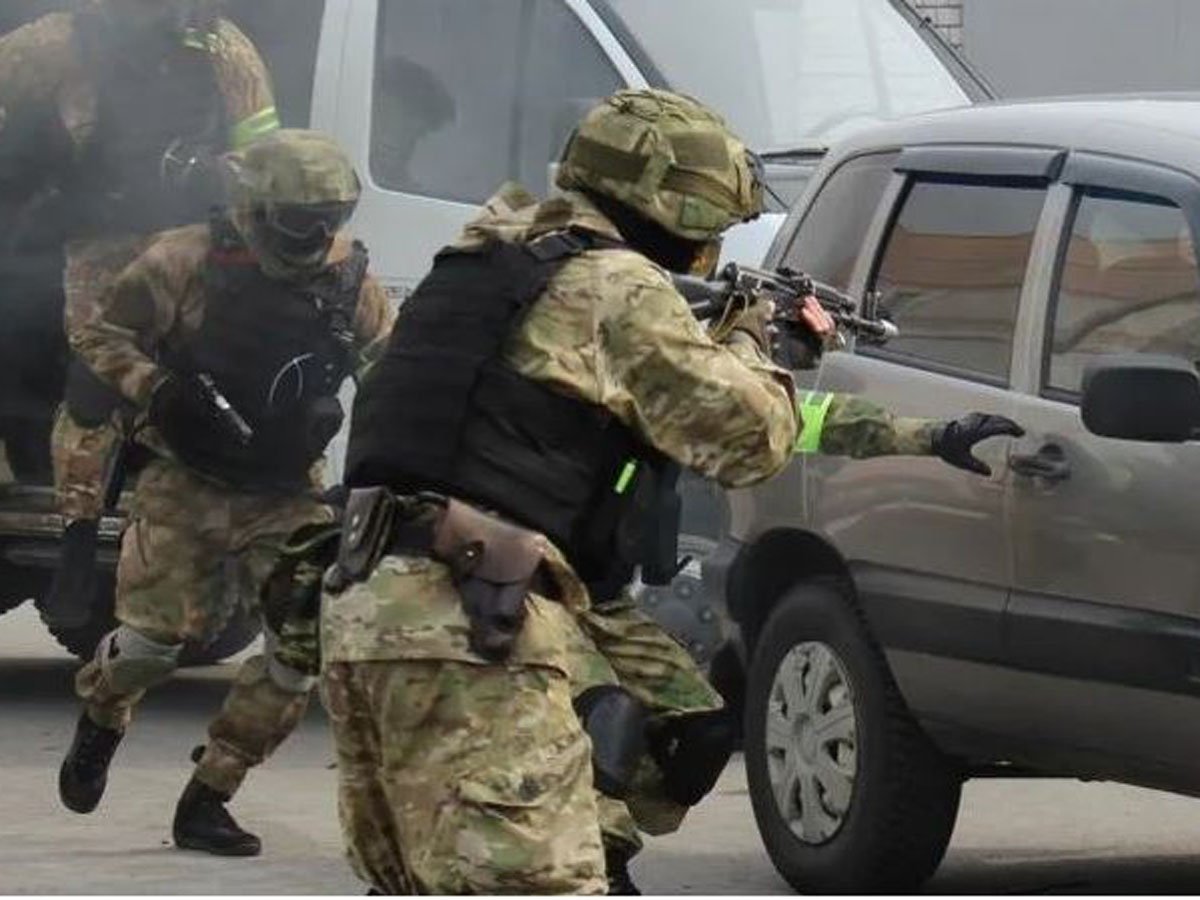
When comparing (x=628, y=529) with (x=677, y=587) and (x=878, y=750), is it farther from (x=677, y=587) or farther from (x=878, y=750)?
(x=677, y=587)

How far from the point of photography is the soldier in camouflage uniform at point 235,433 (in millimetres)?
8617

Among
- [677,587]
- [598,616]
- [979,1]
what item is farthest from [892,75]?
[979,1]

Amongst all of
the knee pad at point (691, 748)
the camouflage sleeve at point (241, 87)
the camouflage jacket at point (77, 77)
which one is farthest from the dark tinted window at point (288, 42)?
the knee pad at point (691, 748)

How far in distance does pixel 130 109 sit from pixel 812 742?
348 cm

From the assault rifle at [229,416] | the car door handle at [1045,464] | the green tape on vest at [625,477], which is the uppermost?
the green tape on vest at [625,477]

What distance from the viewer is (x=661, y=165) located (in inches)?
221

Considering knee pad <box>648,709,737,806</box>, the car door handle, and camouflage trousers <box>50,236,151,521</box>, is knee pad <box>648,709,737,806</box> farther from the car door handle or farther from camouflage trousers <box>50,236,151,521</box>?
camouflage trousers <box>50,236,151,521</box>

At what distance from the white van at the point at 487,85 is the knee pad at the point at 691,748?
14.7ft

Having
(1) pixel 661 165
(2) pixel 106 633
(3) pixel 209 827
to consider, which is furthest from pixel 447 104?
(1) pixel 661 165

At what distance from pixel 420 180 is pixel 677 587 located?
202 cm

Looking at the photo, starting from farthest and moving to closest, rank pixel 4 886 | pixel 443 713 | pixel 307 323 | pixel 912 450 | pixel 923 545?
pixel 307 323 → pixel 4 886 → pixel 923 545 → pixel 912 450 → pixel 443 713

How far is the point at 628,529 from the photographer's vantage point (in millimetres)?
5594

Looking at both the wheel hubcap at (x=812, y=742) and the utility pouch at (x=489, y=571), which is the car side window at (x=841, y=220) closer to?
the wheel hubcap at (x=812, y=742)

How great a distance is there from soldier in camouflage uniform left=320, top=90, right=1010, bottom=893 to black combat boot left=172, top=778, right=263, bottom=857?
10.2ft
